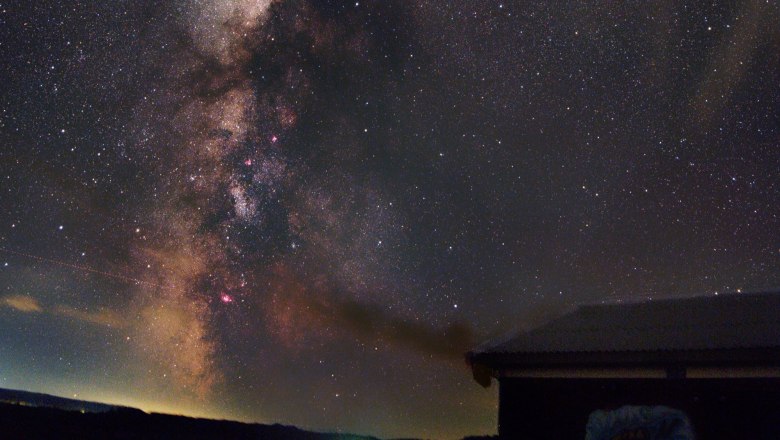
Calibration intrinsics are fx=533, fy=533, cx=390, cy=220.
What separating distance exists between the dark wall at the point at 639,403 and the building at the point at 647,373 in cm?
1

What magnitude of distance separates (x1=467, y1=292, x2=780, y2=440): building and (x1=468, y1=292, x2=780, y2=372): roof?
0.6 inches

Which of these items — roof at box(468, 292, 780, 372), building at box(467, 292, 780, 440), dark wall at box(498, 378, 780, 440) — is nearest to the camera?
dark wall at box(498, 378, 780, 440)

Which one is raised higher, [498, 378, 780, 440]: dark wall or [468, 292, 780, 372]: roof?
[468, 292, 780, 372]: roof

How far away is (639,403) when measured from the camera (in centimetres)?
736

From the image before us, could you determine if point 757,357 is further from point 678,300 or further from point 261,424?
point 261,424

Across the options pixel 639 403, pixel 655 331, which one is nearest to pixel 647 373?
pixel 639 403

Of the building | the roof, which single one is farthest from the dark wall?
the roof

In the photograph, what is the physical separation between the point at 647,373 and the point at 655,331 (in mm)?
1000

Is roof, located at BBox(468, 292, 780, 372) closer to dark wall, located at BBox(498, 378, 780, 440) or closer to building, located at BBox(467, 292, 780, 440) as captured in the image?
building, located at BBox(467, 292, 780, 440)

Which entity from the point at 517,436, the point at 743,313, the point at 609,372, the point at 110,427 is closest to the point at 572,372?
the point at 609,372

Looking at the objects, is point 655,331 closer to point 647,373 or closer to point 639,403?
point 647,373

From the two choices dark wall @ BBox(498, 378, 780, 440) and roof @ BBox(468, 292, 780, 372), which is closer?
dark wall @ BBox(498, 378, 780, 440)

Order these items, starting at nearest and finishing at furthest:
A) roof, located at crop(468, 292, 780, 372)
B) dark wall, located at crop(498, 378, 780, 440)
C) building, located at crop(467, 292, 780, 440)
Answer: dark wall, located at crop(498, 378, 780, 440) → building, located at crop(467, 292, 780, 440) → roof, located at crop(468, 292, 780, 372)

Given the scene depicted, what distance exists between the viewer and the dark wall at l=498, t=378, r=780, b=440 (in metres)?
6.58
